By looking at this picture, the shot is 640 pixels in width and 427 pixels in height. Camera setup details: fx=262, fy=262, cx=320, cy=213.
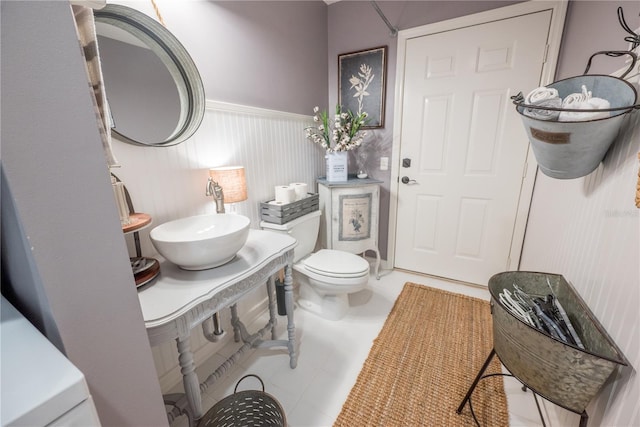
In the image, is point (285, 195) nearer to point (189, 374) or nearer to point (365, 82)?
point (189, 374)

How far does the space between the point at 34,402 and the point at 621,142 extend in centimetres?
153

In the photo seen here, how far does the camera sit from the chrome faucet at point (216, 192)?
4.43ft

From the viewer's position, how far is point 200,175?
4.60 feet

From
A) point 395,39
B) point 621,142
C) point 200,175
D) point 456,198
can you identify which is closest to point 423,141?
point 456,198

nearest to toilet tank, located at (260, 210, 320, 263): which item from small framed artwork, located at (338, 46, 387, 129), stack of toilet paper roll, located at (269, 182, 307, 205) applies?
stack of toilet paper roll, located at (269, 182, 307, 205)

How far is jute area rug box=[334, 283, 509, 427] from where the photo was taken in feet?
4.02

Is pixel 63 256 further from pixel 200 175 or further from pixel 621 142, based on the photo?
pixel 621 142

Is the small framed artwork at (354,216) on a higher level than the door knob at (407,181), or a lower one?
lower

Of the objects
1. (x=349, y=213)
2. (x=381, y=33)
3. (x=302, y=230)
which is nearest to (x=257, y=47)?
(x=381, y=33)

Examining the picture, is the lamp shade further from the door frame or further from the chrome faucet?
the door frame

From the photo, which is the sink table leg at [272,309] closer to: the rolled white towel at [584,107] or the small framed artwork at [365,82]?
the rolled white towel at [584,107]

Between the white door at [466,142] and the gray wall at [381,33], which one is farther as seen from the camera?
the gray wall at [381,33]

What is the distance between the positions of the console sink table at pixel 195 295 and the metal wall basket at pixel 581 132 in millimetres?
1088

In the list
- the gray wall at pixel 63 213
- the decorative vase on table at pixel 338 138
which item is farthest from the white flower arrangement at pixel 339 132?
the gray wall at pixel 63 213
